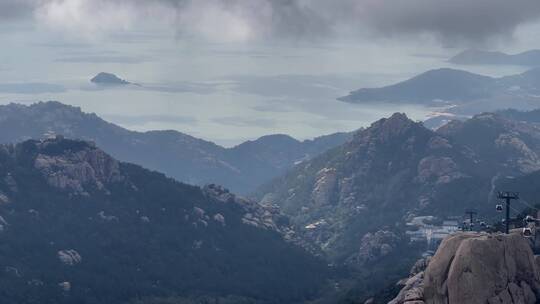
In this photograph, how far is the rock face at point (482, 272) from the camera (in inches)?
2699

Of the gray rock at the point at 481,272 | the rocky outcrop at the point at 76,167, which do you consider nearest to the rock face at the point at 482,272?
the gray rock at the point at 481,272

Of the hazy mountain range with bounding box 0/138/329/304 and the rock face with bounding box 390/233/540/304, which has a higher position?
the rock face with bounding box 390/233/540/304

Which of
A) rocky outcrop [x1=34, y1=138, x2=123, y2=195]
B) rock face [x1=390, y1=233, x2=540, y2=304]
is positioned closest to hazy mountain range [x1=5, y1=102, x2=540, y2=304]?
rocky outcrop [x1=34, y1=138, x2=123, y2=195]

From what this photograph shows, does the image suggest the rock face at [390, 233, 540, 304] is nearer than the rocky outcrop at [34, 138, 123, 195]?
Yes

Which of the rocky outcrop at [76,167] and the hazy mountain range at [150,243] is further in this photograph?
the rocky outcrop at [76,167]

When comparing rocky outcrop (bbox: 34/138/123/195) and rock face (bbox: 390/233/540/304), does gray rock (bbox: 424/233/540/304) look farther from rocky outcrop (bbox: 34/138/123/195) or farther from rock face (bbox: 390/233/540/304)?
rocky outcrop (bbox: 34/138/123/195)

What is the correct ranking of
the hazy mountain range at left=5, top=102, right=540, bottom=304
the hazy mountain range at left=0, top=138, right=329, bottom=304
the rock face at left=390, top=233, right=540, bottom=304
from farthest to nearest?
the hazy mountain range at left=5, top=102, right=540, bottom=304 → the hazy mountain range at left=0, top=138, right=329, bottom=304 → the rock face at left=390, top=233, right=540, bottom=304

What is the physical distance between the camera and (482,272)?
226ft

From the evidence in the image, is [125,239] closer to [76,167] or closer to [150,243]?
[150,243]

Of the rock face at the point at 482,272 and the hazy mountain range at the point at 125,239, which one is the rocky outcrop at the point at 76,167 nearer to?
the hazy mountain range at the point at 125,239

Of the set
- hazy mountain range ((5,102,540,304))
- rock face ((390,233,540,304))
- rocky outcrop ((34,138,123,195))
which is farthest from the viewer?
rocky outcrop ((34,138,123,195))

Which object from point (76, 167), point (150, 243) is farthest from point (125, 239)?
point (76, 167)

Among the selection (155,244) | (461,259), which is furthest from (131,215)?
(461,259)

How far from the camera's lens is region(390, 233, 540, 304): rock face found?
68562 millimetres
